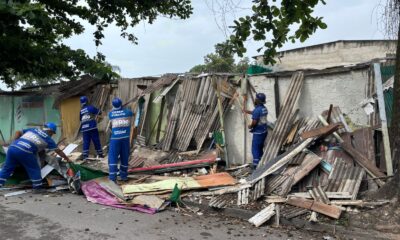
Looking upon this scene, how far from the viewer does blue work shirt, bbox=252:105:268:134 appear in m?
8.43

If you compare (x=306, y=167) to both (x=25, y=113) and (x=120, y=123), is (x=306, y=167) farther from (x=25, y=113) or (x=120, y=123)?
(x=25, y=113)

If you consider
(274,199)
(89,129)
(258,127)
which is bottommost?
(274,199)

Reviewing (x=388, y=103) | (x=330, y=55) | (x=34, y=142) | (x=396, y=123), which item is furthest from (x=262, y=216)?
(x=330, y=55)

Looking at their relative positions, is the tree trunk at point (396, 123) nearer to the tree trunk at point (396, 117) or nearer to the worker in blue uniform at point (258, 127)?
the tree trunk at point (396, 117)

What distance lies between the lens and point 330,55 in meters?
22.7

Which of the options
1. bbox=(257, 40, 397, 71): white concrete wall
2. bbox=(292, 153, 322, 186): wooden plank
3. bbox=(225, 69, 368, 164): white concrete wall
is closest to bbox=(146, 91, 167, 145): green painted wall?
bbox=(225, 69, 368, 164): white concrete wall

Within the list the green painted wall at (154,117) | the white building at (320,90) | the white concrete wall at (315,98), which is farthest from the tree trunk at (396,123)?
the green painted wall at (154,117)

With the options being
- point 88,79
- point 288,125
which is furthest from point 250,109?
point 88,79

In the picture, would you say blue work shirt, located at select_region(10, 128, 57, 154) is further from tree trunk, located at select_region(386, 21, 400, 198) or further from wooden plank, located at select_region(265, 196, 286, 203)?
tree trunk, located at select_region(386, 21, 400, 198)

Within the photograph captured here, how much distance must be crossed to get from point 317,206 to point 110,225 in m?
3.03

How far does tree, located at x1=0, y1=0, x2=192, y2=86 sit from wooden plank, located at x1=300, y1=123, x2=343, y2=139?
302 inches

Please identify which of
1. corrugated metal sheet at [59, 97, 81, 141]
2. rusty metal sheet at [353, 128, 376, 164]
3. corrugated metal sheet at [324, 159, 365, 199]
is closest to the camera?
corrugated metal sheet at [324, 159, 365, 199]

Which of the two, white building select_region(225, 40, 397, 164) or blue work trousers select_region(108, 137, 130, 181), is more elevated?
white building select_region(225, 40, 397, 164)

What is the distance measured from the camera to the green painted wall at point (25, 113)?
13742 mm
